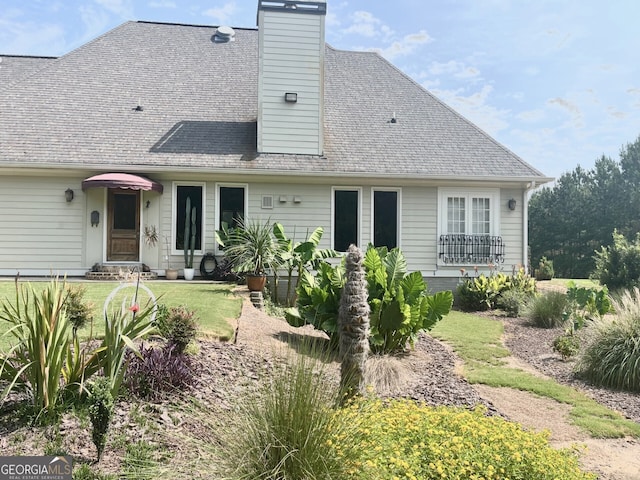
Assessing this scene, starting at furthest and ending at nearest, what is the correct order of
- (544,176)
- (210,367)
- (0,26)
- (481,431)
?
(0,26), (544,176), (210,367), (481,431)

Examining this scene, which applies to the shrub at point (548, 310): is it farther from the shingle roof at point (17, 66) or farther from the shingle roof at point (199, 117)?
the shingle roof at point (17, 66)

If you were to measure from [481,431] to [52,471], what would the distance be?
9.42 ft

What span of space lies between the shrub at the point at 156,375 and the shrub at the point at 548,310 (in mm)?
8366

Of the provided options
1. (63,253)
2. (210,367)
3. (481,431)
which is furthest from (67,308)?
(63,253)

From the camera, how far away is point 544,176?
1300 centimetres

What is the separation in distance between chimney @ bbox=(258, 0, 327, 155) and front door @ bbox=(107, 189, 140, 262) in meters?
3.75

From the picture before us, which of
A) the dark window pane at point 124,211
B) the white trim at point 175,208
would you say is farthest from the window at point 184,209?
the dark window pane at point 124,211

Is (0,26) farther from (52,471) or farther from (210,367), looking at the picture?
(52,471)

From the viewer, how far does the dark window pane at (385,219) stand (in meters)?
13.2

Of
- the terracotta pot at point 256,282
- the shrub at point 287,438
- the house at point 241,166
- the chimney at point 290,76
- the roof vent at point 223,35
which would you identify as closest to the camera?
the shrub at point 287,438

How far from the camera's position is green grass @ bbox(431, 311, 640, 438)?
15.9 feet

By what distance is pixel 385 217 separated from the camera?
13.3 metres

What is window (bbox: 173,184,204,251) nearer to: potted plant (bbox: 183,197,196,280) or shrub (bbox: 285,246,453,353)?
potted plant (bbox: 183,197,196,280)

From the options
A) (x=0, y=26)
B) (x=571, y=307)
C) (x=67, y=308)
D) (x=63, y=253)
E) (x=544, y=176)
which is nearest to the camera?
(x=67, y=308)
